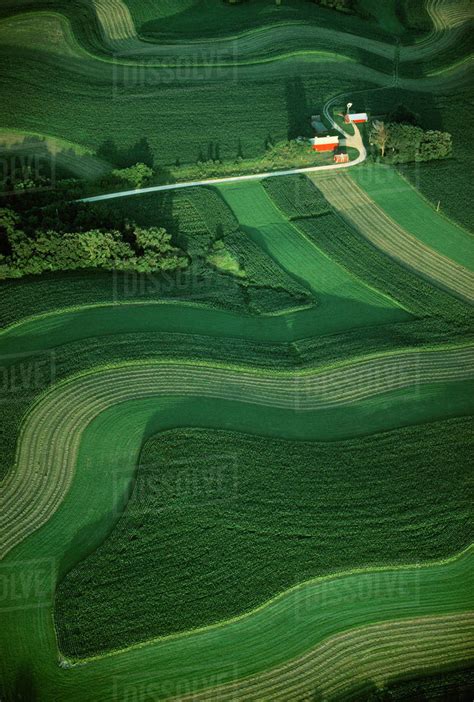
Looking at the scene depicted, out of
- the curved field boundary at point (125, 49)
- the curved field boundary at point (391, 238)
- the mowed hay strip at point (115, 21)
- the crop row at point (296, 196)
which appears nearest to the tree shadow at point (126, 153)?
the crop row at point (296, 196)

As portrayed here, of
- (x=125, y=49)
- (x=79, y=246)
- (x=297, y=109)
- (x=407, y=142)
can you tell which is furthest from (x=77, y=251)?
(x=125, y=49)

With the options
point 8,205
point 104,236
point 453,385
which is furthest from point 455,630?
point 8,205

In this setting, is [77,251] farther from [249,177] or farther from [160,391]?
[249,177]

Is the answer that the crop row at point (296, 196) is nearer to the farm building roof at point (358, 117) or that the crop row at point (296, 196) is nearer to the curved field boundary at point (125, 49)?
the farm building roof at point (358, 117)

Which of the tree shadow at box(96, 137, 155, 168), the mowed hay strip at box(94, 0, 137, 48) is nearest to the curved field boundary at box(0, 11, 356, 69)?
the mowed hay strip at box(94, 0, 137, 48)

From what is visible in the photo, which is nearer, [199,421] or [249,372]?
[199,421]

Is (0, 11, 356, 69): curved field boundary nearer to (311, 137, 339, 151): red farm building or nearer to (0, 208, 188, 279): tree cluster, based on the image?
(311, 137, 339, 151): red farm building

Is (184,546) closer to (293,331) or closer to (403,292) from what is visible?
(293,331)
